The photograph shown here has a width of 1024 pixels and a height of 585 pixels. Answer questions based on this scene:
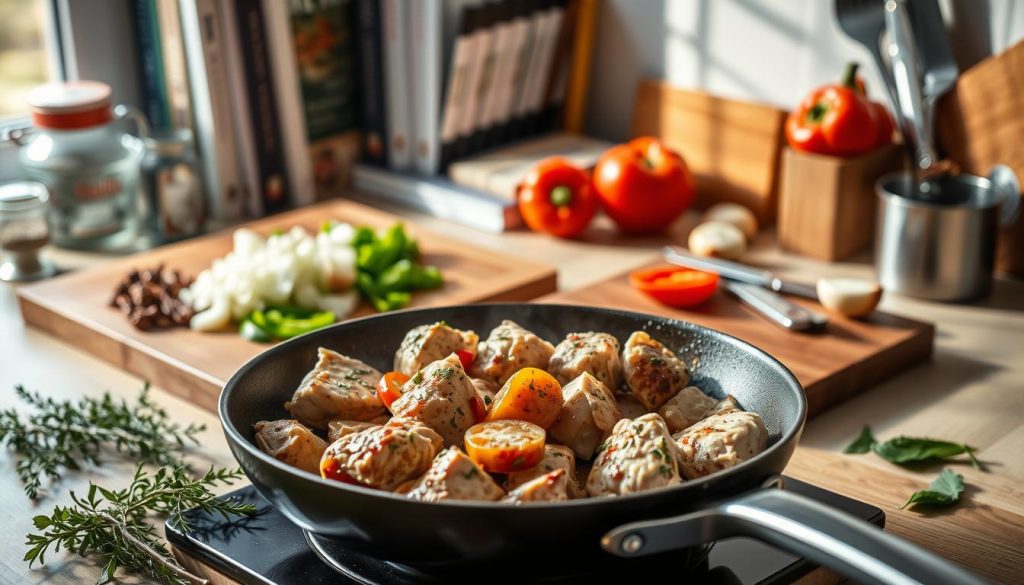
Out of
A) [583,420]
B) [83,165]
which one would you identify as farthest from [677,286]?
[83,165]

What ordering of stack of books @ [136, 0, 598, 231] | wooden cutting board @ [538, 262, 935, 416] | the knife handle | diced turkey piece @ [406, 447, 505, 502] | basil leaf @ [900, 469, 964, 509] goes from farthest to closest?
1. stack of books @ [136, 0, 598, 231]
2. the knife handle
3. wooden cutting board @ [538, 262, 935, 416]
4. basil leaf @ [900, 469, 964, 509]
5. diced turkey piece @ [406, 447, 505, 502]

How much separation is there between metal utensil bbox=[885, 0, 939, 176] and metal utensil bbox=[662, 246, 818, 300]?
0.32m

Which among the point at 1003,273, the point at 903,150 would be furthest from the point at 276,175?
the point at 1003,273

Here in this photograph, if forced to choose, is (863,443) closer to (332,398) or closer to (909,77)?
(332,398)

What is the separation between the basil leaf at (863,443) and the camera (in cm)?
122

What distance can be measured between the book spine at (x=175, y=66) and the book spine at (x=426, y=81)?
0.42 meters

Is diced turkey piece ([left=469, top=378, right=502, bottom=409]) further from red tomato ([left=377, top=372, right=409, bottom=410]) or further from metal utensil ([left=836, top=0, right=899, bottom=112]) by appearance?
metal utensil ([left=836, top=0, right=899, bottom=112])

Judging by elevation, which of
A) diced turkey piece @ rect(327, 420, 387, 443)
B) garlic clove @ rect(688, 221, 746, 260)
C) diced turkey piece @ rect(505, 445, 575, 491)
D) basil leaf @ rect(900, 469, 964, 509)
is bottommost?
basil leaf @ rect(900, 469, 964, 509)

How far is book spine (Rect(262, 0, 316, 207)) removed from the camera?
6.76 ft

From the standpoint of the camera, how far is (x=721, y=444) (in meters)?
0.85

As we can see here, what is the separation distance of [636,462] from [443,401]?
0.17 m

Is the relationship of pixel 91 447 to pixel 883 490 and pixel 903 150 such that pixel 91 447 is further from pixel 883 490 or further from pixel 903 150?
pixel 903 150

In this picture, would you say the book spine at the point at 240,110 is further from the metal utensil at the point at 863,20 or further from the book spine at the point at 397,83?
the metal utensil at the point at 863,20

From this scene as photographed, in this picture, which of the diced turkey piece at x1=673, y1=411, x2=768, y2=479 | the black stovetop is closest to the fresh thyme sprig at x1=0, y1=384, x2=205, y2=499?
the black stovetop
